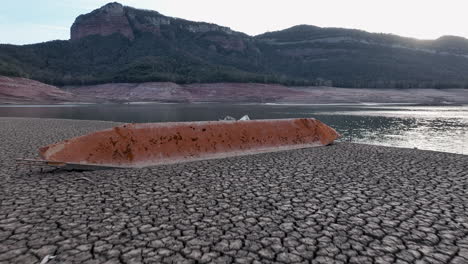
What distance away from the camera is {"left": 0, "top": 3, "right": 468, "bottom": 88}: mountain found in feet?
270

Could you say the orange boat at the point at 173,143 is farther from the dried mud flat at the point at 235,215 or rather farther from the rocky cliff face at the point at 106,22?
the rocky cliff face at the point at 106,22

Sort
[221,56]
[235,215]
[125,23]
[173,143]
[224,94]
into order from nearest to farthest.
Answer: [235,215]
[173,143]
[224,94]
[125,23]
[221,56]

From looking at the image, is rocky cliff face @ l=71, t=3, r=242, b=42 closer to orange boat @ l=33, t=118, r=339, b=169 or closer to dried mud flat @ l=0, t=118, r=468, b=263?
orange boat @ l=33, t=118, r=339, b=169

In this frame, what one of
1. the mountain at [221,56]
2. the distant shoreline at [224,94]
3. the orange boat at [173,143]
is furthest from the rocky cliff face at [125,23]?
the orange boat at [173,143]

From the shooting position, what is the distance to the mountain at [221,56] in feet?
270

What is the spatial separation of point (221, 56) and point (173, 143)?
369 feet

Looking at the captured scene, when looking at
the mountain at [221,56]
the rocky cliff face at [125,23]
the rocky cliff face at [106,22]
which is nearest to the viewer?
the mountain at [221,56]

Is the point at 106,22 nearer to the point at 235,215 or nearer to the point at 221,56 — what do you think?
the point at 221,56

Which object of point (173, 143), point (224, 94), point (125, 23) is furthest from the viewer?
point (125, 23)

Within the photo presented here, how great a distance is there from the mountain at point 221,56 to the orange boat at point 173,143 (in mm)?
66496

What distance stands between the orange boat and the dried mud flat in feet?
1.60

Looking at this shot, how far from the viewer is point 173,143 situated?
8578mm

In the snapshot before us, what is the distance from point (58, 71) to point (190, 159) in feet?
295

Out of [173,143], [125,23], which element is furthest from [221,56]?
[173,143]
